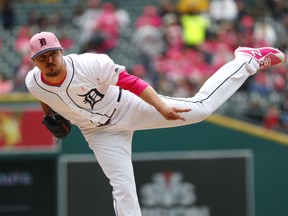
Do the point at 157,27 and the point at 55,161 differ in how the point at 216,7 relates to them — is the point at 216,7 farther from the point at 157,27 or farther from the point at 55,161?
the point at 55,161

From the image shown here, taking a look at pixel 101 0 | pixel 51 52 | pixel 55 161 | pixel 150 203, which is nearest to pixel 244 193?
pixel 150 203

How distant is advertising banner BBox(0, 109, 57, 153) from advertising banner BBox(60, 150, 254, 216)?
0.39 m

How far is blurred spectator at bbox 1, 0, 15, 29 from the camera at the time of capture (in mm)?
15977

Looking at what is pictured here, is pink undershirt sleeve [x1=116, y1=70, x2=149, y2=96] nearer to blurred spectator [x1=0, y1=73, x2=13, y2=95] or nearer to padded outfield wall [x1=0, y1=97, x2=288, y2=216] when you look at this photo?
padded outfield wall [x1=0, y1=97, x2=288, y2=216]

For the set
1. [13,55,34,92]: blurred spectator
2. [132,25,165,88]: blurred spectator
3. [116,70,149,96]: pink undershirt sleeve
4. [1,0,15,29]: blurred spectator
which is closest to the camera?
[116,70,149,96]: pink undershirt sleeve

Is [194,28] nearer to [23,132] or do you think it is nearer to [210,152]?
[210,152]

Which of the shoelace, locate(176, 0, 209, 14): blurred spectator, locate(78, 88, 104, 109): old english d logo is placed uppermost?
locate(176, 0, 209, 14): blurred spectator

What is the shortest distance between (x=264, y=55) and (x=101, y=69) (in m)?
1.50

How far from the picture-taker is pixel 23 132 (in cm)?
1171

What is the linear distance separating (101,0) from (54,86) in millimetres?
9535

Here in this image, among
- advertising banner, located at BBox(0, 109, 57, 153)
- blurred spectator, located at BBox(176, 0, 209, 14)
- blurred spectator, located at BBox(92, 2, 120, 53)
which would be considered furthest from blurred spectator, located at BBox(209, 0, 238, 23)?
advertising banner, located at BBox(0, 109, 57, 153)

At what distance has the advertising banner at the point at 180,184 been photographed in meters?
11.5

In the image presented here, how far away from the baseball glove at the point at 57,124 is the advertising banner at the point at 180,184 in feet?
13.0

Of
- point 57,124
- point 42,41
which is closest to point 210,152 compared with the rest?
point 57,124
